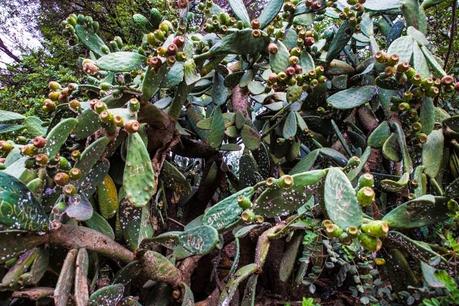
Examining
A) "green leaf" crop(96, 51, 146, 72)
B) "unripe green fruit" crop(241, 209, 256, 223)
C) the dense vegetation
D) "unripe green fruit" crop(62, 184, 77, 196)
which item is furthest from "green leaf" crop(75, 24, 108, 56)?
"unripe green fruit" crop(241, 209, 256, 223)

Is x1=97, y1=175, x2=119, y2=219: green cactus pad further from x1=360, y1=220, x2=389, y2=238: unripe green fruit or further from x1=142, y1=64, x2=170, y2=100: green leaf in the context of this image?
x1=360, y1=220, x2=389, y2=238: unripe green fruit

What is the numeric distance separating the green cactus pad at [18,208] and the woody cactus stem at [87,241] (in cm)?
4

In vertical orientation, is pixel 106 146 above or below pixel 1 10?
below

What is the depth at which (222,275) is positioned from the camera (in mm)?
934

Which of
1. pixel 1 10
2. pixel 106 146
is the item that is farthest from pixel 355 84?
pixel 1 10

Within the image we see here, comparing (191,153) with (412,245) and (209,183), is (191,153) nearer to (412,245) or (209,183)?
(209,183)

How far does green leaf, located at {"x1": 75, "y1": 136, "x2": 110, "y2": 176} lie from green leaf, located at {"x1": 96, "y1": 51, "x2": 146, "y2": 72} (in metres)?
0.23

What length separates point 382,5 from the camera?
867mm

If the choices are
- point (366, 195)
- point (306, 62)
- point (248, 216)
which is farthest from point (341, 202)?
point (306, 62)

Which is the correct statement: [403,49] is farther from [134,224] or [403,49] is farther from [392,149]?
[134,224]

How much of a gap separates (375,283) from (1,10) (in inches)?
154

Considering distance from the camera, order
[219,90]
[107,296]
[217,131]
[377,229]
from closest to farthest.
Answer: [377,229]
[107,296]
[217,131]
[219,90]

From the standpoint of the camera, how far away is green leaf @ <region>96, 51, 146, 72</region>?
2.60 feet

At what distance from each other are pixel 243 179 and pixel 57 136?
427 mm
